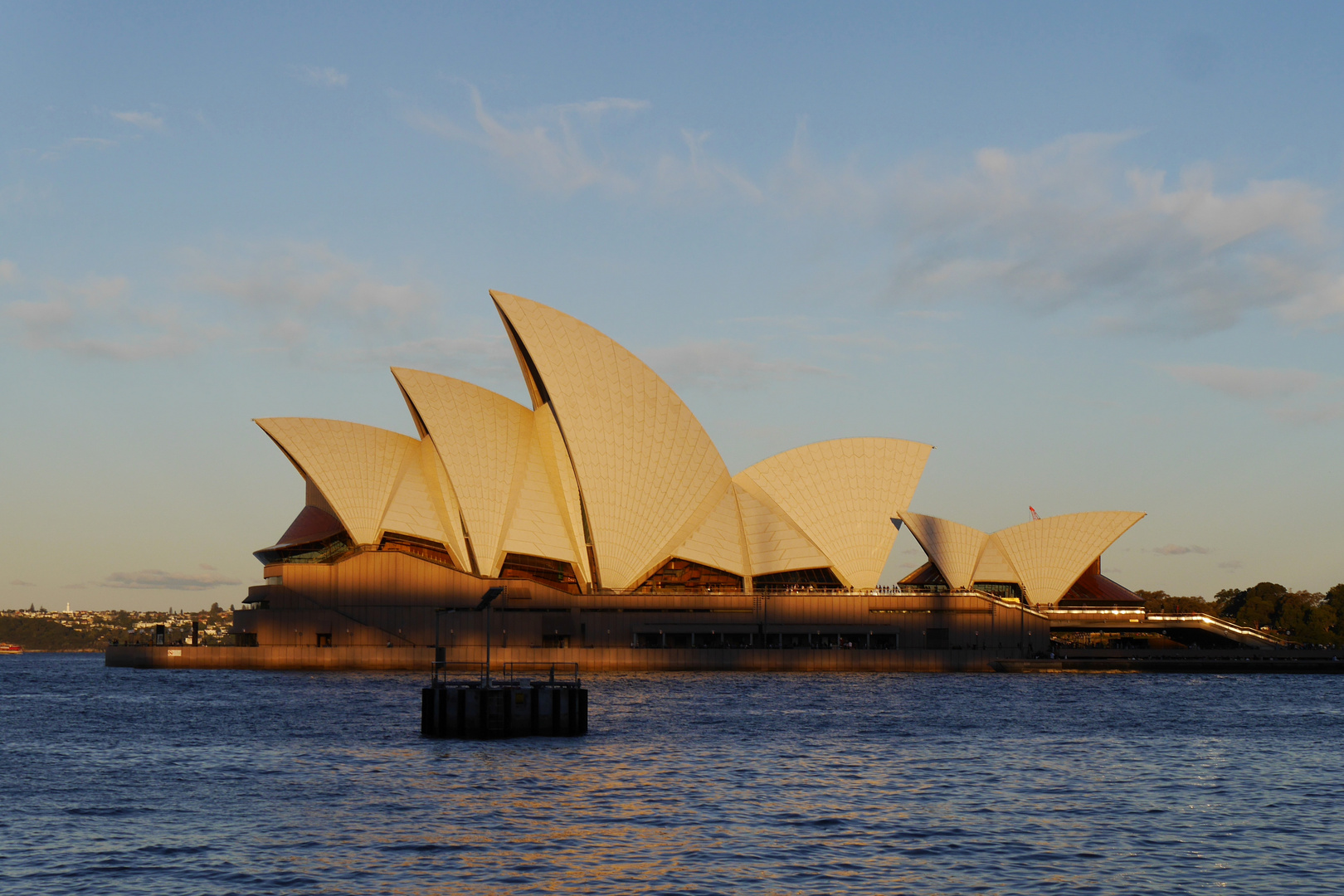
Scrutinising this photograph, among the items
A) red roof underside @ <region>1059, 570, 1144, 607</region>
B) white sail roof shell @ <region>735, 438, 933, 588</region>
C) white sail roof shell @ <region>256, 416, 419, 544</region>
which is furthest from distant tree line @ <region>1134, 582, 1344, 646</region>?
white sail roof shell @ <region>256, 416, 419, 544</region>

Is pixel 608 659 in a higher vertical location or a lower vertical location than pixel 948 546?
lower

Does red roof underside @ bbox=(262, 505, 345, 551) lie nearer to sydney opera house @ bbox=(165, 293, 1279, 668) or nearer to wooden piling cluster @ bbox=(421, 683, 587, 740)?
sydney opera house @ bbox=(165, 293, 1279, 668)

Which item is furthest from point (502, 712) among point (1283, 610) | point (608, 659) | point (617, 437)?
point (1283, 610)

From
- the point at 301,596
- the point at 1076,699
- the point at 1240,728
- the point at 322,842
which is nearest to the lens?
the point at 322,842

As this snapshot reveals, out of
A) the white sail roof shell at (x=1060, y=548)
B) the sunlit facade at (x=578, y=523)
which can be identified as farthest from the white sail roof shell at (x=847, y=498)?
the white sail roof shell at (x=1060, y=548)

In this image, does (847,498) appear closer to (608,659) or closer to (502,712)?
(608,659)

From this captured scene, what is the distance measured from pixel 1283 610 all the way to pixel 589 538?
251 ft

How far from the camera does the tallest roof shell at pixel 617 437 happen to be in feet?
254

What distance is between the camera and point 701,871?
66.3ft

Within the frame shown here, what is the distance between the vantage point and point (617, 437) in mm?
79688

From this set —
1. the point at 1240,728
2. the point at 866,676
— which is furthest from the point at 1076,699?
the point at 866,676

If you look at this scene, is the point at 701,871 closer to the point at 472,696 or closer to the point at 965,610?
the point at 472,696

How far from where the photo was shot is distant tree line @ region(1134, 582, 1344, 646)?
116 metres

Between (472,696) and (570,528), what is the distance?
44061mm
